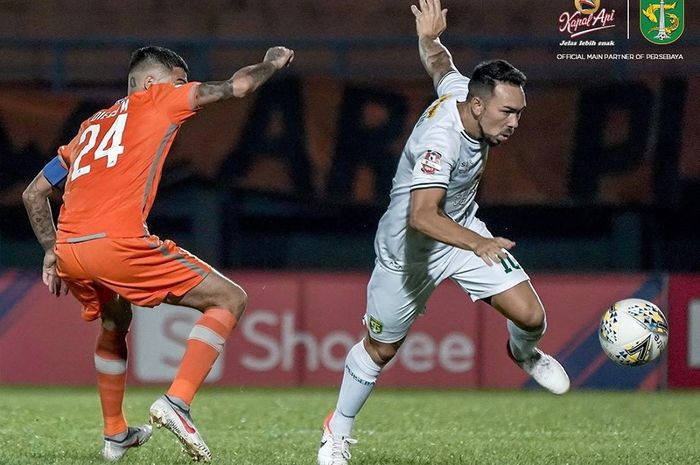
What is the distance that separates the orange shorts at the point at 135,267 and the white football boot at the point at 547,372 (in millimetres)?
1641

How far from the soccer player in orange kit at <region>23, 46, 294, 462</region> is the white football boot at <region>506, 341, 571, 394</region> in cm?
146

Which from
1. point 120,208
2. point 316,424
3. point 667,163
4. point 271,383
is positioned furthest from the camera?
point 667,163

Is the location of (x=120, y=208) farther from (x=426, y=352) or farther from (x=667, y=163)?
(x=667, y=163)

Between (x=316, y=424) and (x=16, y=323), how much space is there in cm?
400

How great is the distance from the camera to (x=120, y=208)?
5410mm

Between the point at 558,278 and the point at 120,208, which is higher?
the point at 120,208

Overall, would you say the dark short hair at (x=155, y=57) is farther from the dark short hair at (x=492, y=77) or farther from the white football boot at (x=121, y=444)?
the white football boot at (x=121, y=444)

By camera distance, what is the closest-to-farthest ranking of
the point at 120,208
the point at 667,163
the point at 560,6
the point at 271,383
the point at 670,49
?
1. the point at 120,208
2. the point at 271,383
3. the point at 667,163
4. the point at 670,49
5. the point at 560,6

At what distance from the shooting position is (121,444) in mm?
5805

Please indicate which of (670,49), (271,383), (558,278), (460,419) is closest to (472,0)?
(670,49)

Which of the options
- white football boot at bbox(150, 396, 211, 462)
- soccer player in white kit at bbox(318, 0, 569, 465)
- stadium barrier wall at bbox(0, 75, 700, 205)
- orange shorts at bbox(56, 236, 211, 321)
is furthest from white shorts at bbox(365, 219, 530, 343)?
stadium barrier wall at bbox(0, 75, 700, 205)

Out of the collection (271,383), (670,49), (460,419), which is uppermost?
(670,49)

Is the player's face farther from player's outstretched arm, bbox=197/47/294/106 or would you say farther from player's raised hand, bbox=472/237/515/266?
player's outstretched arm, bbox=197/47/294/106

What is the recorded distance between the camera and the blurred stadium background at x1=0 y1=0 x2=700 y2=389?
35.6 feet
